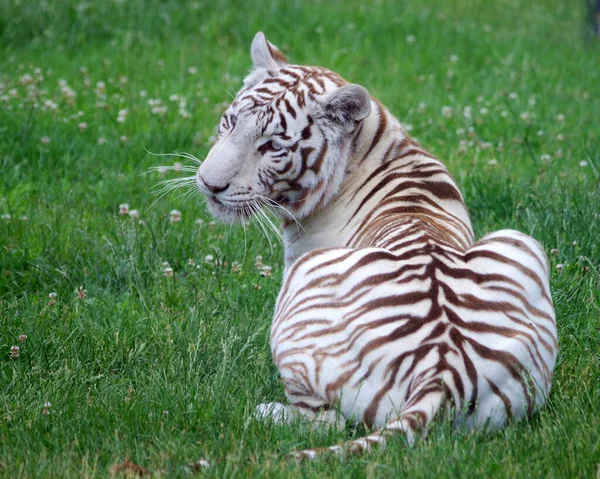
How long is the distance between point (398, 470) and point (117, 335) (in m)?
1.99

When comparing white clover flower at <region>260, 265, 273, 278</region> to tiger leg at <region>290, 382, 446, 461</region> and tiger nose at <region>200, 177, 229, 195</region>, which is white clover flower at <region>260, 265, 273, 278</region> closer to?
tiger nose at <region>200, 177, 229, 195</region>

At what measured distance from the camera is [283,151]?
466cm

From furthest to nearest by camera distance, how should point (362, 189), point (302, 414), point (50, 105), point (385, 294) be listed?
point (50, 105) < point (362, 189) < point (302, 414) < point (385, 294)

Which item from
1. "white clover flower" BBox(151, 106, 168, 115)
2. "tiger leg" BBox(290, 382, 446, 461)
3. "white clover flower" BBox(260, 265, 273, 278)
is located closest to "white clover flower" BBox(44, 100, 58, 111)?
"white clover flower" BBox(151, 106, 168, 115)

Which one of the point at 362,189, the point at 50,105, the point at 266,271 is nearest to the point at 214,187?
the point at 362,189

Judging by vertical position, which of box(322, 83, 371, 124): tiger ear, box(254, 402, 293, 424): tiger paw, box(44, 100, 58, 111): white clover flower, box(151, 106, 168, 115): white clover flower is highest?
box(322, 83, 371, 124): tiger ear

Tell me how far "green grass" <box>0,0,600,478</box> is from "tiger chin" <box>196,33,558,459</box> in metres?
0.17

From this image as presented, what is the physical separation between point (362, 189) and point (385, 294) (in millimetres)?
1190

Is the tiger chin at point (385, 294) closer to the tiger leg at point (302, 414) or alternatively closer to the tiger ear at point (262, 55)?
the tiger leg at point (302, 414)

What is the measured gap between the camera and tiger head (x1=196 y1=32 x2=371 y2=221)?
463 centimetres

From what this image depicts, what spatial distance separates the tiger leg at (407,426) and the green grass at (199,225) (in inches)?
2.0

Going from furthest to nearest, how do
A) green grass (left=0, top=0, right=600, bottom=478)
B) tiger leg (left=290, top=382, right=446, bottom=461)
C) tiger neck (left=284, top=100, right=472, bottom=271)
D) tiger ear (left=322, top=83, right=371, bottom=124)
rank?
tiger neck (left=284, top=100, right=472, bottom=271) < tiger ear (left=322, top=83, right=371, bottom=124) < green grass (left=0, top=0, right=600, bottom=478) < tiger leg (left=290, top=382, right=446, bottom=461)

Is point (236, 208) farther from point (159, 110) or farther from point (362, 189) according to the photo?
point (159, 110)

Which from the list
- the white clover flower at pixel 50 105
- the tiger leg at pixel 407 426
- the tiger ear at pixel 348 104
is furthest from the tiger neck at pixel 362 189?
the white clover flower at pixel 50 105
